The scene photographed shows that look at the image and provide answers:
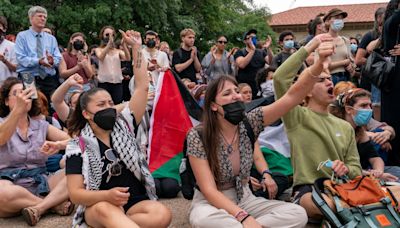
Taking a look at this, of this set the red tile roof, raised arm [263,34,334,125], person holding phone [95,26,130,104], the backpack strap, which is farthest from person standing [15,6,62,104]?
the red tile roof

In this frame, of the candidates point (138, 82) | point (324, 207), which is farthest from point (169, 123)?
point (324, 207)

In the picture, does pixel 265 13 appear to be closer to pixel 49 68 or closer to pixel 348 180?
pixel 49 68

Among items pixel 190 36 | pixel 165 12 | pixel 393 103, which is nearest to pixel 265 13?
pixel 165 12

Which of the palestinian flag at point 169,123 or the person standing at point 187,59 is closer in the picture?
the palestinian flag at point 169,123

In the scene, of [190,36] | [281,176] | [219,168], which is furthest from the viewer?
[190,36]

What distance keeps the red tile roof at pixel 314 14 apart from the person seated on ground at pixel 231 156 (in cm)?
4829

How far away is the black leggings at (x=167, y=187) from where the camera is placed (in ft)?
17.3

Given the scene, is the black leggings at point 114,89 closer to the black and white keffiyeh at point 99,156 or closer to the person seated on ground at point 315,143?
the black and white keffiyeh at point 99,156

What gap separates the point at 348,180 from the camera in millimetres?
4172

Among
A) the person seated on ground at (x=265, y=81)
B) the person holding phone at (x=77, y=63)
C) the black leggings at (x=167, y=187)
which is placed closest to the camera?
the black leggings at (x=167, y=187)

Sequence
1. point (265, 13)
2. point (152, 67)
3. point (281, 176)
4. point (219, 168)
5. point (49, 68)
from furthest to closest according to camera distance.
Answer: point (265, 13)
point (152, 67)
point (49, 68)
point (281, 176)
point (219, 168)

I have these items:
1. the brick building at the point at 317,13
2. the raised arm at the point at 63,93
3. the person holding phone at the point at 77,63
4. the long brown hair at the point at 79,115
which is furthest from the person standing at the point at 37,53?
the brick building at the point at 317,13

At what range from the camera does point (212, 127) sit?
393cm

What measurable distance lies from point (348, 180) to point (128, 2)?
16.8 m
